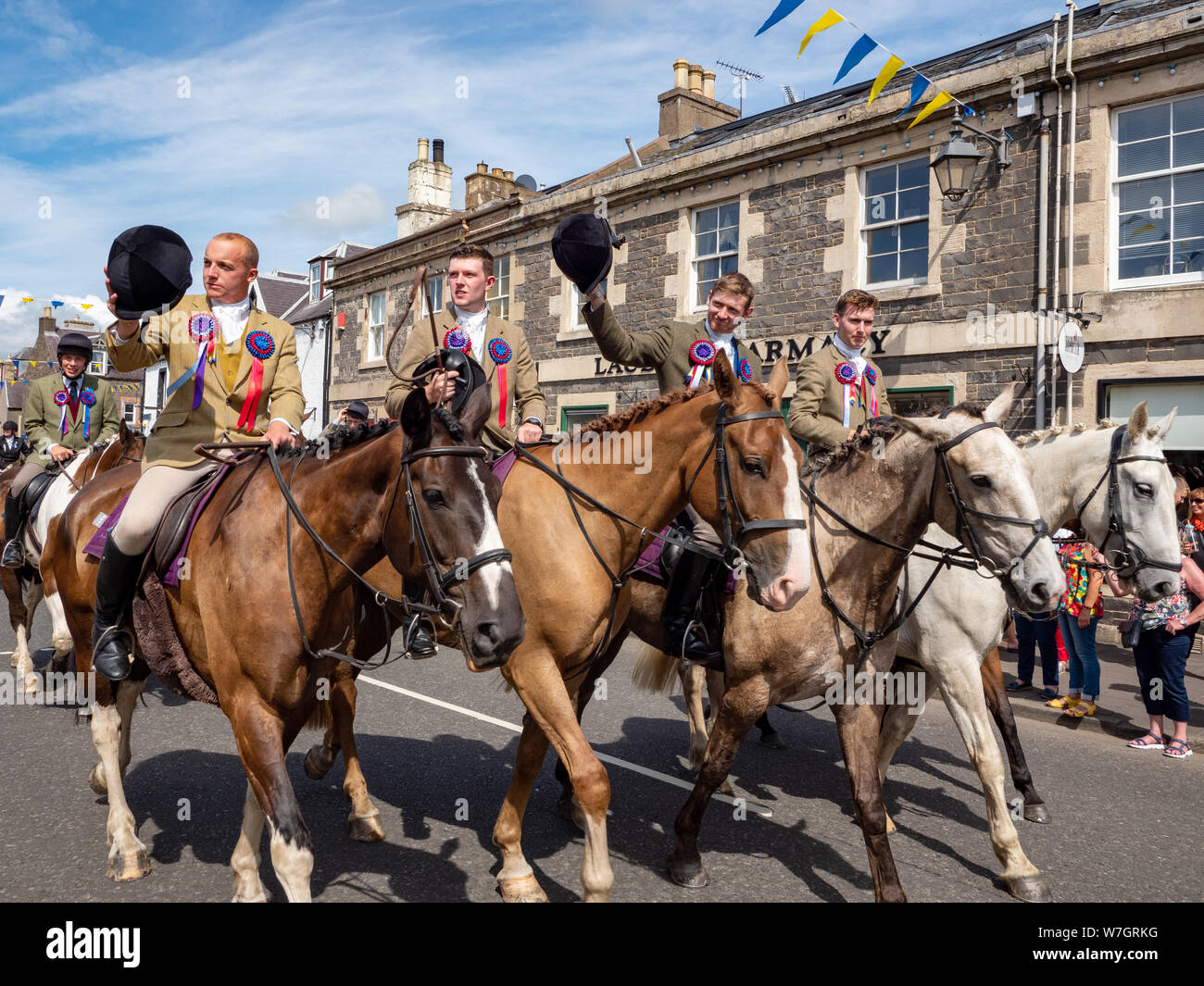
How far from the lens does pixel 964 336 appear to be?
1272cm

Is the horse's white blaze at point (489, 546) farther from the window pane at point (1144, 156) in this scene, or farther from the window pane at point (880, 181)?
the window pane at point (880, 181)

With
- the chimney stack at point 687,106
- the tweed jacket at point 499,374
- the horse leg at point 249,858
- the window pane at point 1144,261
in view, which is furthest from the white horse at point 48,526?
the chimney stack at point 687,106

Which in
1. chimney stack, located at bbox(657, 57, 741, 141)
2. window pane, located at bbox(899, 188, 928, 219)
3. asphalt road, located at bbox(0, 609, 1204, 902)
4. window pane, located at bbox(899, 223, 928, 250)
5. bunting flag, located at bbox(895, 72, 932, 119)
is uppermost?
chimney stack, located at bbox(657, 57, 741, 141)

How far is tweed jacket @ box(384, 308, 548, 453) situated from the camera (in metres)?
4.89

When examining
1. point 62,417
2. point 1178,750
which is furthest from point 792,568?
point 62,417

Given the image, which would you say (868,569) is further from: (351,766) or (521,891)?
(351,766)

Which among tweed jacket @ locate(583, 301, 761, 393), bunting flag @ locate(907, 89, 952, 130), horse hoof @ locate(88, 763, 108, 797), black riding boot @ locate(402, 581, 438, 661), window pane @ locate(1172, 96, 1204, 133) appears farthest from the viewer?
bunting flag @ locate(907, 89, 952, 130)

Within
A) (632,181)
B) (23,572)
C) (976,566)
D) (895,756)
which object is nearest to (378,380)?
(632,181)

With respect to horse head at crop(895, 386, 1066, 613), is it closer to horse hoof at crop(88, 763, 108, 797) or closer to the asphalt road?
the asphalt road

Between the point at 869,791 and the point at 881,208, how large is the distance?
1152cm

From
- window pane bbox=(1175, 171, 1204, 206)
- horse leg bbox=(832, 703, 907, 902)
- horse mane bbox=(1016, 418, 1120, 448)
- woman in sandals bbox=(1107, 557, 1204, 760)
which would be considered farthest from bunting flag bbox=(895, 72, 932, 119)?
horse leg bbox=(832, 703, 907, 902)

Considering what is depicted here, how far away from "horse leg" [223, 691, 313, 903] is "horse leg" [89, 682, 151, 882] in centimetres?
147

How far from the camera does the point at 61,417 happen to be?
9828 millimetres

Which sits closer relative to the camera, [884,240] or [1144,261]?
[1144,261]
